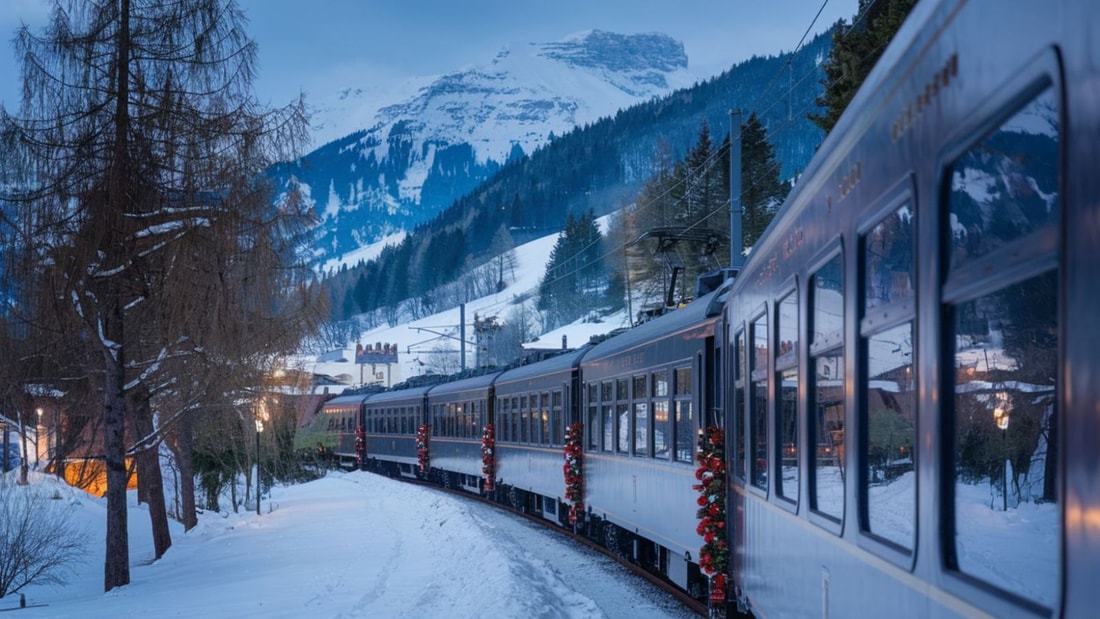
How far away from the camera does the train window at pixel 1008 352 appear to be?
2.23m

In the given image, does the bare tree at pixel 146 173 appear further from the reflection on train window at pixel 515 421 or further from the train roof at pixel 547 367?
the reflection on train window at pixel 515 421

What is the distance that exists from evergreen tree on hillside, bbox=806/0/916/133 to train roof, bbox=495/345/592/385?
652cm

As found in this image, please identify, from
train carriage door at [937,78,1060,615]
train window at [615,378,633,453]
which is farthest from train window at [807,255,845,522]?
train window at [615,378,633,453]

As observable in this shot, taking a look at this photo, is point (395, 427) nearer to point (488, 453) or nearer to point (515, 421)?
point (488, 453)

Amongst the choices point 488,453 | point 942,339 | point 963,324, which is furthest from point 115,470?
point 963,324

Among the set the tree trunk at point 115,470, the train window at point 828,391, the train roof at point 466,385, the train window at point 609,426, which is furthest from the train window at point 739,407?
the train roof at point 466,385

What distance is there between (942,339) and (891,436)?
68 centimetres

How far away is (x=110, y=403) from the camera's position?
631 inches

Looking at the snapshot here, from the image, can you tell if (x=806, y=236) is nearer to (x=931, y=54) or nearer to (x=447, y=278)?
(x=931, y=54)

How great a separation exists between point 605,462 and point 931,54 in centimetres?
1213

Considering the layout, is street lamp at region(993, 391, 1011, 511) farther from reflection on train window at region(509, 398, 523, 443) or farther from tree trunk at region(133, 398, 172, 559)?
reflection on train window at region(509, 398, 523, 443)

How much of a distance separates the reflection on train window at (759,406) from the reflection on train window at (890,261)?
2.81 m

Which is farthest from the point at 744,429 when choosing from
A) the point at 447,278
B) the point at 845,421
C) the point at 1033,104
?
the point at 447,278

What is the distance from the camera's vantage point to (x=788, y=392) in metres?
5.69
